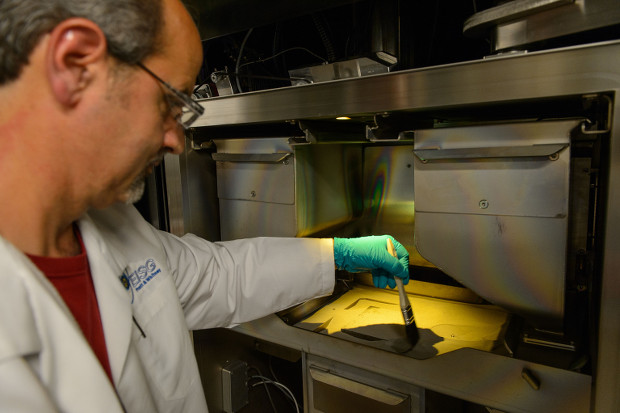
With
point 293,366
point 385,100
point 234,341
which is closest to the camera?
point 385,100

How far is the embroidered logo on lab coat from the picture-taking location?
0.84 meters

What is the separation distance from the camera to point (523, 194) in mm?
760

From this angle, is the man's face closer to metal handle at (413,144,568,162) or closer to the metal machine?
the metal machine

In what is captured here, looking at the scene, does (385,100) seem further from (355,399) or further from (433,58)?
(355,399)

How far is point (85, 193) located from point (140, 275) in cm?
26

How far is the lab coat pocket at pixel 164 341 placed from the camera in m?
0.83

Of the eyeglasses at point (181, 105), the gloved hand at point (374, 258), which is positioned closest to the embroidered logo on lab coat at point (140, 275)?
the eyeglasses at point (181, 105)

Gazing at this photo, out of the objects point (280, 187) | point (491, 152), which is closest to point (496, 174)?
point (491, 152)

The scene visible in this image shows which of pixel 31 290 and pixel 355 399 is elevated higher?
pixel 31 290

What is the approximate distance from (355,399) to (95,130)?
0.83 m

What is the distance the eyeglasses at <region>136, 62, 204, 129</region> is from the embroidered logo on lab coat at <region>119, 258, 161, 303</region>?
0.33 meters

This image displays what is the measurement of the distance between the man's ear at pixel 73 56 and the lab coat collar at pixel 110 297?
0.31 metres

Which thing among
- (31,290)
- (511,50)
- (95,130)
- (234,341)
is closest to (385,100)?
(511,50)

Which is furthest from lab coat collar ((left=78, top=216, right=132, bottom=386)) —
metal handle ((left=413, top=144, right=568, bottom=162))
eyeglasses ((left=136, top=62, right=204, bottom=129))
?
metal handle ((left=413, top=144, right=568, bottom=162))
